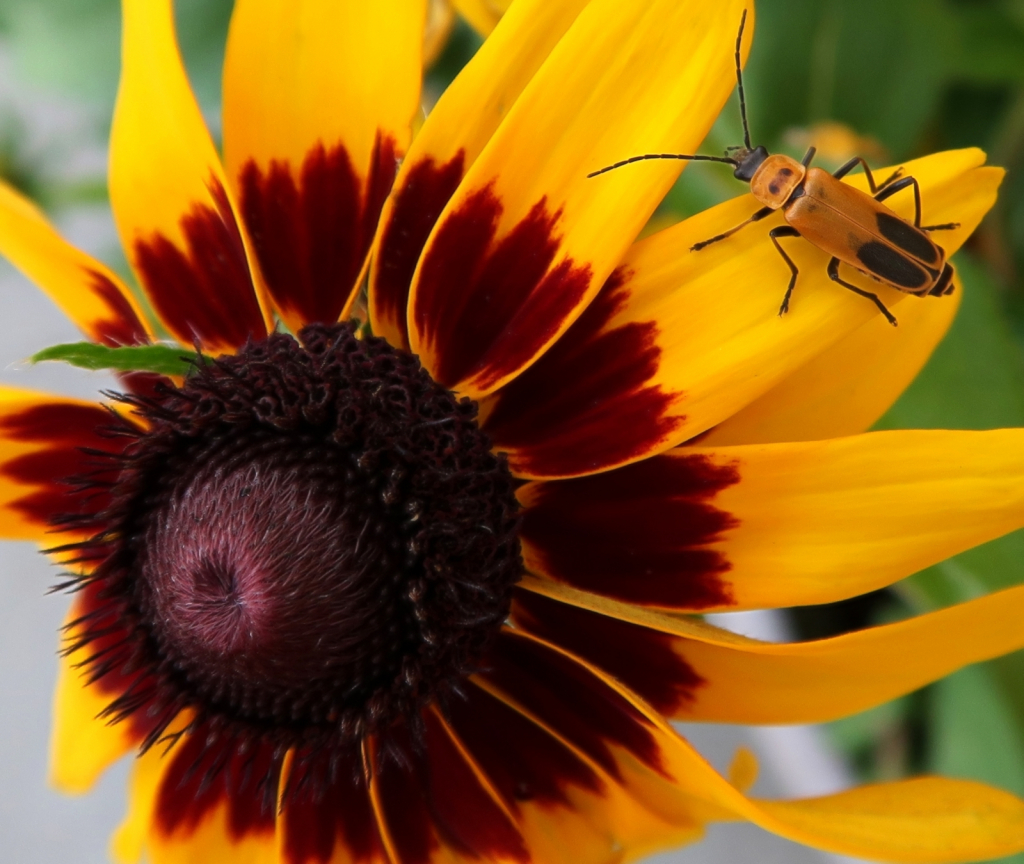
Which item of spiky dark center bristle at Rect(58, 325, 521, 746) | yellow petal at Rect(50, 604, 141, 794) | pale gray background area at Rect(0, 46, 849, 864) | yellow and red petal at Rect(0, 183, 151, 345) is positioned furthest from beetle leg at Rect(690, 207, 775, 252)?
pale gray background area at Rect(0, 46, 849, 864)

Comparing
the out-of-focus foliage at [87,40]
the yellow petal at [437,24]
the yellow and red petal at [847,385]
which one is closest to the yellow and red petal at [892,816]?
the yellow and red petal at [847,385]

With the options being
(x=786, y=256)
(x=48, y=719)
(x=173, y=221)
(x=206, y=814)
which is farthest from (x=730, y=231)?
(x=48, y=719)

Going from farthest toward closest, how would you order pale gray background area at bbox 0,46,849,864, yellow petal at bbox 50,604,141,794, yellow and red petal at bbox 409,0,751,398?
pale gray background area at bbox 0,46,849,864
yellow petal at bbox 50,604,141,794
yellow and red petal at bbox 409,0,751,398

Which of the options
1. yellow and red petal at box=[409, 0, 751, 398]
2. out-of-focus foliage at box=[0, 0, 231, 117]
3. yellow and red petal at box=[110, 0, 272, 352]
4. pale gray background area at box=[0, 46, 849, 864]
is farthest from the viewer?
pale gray background area at box=[0, 46, 849, 864]

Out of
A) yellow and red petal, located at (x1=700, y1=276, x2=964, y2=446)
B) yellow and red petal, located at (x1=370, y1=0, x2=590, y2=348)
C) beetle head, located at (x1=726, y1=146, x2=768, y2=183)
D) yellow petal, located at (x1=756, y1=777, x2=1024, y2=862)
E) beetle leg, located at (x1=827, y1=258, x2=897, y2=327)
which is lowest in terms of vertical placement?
yellow petal, located at (x1=756, y1=777, x2=1024, y2=862)

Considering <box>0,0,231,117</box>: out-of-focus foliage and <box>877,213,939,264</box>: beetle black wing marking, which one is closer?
<box>877,213,939,264</box>: beetle black wing marking

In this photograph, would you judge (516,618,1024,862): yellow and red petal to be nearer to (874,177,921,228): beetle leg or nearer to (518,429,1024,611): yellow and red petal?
(518,429,1024,611): yellow and red petal

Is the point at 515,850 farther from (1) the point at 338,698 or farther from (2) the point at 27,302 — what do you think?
(2) the point at 27,302
